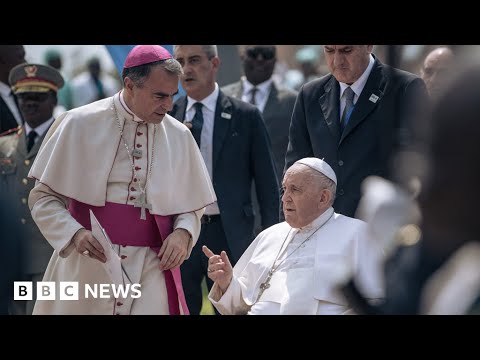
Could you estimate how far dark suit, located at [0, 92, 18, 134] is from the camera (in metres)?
7.98

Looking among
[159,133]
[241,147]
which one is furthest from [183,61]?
[159,133]

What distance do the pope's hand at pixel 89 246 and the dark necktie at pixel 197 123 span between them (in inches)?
82.1

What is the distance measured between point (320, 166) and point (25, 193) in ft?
8.10

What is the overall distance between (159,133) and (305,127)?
1220mm

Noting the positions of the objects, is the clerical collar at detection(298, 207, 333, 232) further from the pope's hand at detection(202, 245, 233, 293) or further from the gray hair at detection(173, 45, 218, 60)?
the gray hair at detection(173, 45, 218, 60)

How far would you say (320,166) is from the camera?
5770 millimetres

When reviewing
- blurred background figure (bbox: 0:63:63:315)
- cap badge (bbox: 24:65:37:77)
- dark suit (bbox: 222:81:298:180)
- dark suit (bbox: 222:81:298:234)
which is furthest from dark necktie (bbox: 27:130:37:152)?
dark suit (bbox: 222:81:298:180)

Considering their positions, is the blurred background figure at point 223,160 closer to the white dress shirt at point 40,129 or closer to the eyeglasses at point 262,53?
the white dress shirt at point 40,129

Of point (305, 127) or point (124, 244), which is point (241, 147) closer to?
point (305, 127)

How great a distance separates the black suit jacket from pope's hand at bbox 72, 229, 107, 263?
1892 mm

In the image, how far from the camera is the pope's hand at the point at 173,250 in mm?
5176

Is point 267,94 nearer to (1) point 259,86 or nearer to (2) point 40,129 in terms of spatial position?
(1) point 259,86

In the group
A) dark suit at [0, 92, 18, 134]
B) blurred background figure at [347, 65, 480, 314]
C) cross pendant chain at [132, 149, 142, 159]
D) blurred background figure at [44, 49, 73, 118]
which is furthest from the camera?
blurred background figure at [44, 49, 73, 118]

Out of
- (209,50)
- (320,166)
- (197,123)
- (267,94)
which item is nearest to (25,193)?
(197,123)
